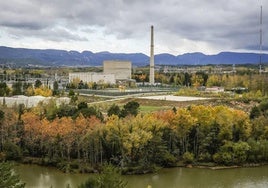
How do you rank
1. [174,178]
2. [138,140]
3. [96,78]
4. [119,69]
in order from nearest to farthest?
[174,178] → [138,140] → [96,78] → [119,69]

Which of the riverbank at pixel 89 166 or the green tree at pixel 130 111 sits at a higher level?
the green tree at pixel 130 111

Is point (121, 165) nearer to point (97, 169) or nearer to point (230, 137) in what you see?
point (97, 169)

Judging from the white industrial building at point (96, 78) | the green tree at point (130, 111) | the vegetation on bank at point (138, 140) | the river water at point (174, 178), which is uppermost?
the white industrial building at point (96, 78)

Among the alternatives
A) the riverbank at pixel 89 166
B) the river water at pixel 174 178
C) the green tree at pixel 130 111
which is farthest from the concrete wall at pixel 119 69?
the river water at pixel 174 178

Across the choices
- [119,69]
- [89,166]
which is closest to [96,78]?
→ [119,69]

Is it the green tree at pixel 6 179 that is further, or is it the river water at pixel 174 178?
the river water at pixel 174 178

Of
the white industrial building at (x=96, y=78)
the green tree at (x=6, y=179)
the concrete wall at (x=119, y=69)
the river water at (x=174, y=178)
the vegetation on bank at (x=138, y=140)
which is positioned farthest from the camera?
the concrete wall at (x=119, y=69)

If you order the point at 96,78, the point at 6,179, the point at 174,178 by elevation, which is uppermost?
the point at 96,78

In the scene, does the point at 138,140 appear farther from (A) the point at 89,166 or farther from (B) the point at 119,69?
(B) the point at 119,69

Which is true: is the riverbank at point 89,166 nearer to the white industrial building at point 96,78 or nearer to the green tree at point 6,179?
the green tree at point 6,179

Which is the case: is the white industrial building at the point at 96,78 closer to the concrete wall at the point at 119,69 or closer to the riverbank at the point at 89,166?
the concrete wall at the point at 119,69

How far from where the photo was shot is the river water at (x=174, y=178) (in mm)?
20625

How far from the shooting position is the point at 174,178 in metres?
21.8

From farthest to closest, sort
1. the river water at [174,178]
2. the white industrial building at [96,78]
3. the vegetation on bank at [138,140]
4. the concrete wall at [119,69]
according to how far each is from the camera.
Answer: the concrete wall at [119,69] < the white industrial building at [96,78] < the vegetation on bank at [138,140] < the river water at [174,178]
